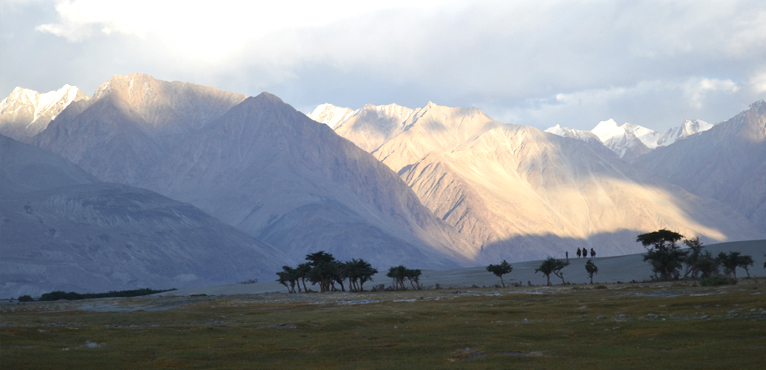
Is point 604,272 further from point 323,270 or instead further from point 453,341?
point 453,341

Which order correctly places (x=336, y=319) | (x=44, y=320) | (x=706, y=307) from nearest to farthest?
1. (x=706, y=307)
2. (x=336, y=319)
3. (x=44, y=320)

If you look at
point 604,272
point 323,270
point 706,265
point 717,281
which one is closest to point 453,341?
point 717,281

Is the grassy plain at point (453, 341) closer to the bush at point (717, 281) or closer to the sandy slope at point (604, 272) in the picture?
the bush at point (717, 281)

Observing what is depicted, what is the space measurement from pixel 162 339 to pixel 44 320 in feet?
68.8

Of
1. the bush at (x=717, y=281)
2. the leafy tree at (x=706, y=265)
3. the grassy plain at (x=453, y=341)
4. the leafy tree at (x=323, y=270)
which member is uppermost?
the leafy tree at (x=323, y=270)

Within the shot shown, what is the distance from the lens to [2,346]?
29.7 m

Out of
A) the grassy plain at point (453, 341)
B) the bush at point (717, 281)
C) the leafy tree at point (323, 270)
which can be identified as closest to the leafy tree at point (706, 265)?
the bush at point (717, 281)

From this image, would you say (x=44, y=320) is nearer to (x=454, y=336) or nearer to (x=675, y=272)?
(x=454, y=336)

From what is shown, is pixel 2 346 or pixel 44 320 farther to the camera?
pixel 44 320

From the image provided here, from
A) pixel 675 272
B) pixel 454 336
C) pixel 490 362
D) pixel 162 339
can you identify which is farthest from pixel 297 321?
pixel 675 272

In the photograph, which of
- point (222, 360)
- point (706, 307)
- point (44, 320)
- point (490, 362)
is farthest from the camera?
point (44, 320)

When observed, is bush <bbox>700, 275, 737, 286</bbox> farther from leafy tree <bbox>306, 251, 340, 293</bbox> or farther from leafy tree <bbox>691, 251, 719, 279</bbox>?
leafy tree <bbox>306, 251, 340, 293</bbox>

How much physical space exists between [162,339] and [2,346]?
6.88 meters

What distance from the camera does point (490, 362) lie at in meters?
24.0
